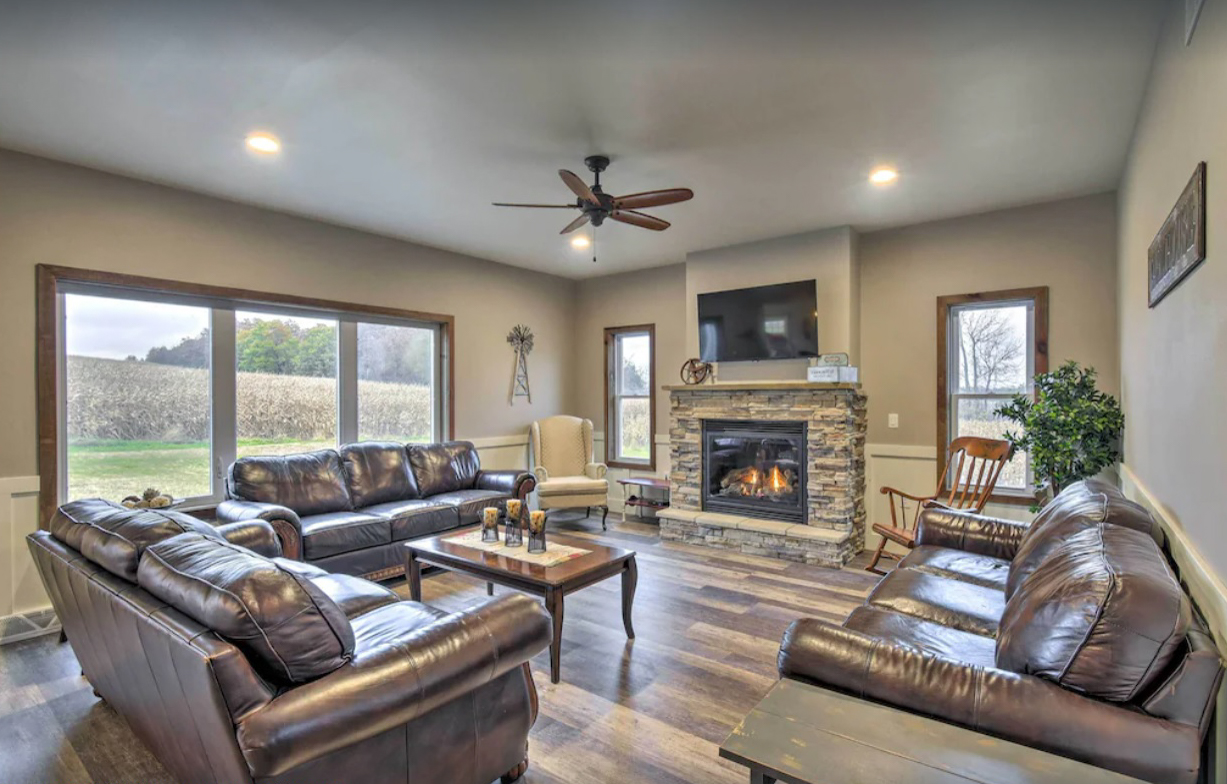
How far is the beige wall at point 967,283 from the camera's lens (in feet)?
14.0

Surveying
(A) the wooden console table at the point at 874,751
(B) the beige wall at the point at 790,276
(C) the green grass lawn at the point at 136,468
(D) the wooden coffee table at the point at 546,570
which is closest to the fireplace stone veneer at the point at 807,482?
(B) the beige wall at the point at 790,276

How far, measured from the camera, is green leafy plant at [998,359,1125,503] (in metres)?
3.61

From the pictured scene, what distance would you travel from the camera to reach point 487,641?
1851 mm

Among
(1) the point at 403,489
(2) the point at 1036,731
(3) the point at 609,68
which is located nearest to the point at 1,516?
(1) the point at 403,489

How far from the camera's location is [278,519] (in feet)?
12.1

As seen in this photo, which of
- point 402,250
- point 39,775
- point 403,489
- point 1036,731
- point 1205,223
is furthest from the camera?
point 402,250

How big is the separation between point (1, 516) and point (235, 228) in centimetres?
223

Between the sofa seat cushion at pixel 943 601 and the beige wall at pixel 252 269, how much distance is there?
4.36 metres

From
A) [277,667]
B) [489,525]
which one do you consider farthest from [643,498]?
[277,667]

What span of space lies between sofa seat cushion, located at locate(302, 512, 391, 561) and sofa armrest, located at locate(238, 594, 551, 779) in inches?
96.7

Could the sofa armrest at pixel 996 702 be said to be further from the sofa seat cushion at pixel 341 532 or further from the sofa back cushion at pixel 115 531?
the sofa seat cushion at pixel 341 532

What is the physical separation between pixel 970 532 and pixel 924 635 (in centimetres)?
141

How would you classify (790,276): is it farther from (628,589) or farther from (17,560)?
(17,560)

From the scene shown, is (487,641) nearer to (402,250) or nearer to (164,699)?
(164,699)
